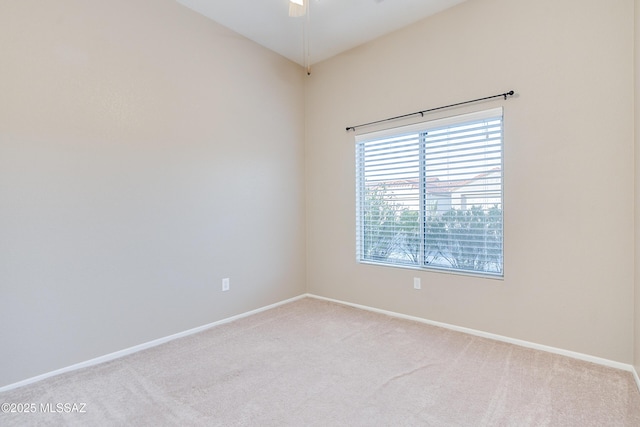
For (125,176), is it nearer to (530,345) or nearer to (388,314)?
(388,314)

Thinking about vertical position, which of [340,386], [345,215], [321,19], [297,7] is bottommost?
[340,386]

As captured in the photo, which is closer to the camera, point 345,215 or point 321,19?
point 321,19

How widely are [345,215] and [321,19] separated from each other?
6.68 ft

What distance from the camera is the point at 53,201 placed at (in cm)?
218

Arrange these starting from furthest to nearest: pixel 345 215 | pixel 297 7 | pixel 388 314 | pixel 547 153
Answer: pixel 345 215 → pixel 388 314 → pixel 547 153 → pixel 297 7

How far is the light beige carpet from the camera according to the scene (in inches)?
67.4

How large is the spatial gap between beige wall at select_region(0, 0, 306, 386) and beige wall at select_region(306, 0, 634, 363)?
1.65 meters

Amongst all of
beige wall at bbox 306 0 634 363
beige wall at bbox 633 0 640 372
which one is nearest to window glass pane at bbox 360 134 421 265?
beige wall at bbox 306 0 634 363

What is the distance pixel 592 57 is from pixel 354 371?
9.20 feet

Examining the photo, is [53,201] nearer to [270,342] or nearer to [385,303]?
[270,342]

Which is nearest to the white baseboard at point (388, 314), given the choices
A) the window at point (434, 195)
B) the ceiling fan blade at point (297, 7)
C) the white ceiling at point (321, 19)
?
the window at point (434, 195)

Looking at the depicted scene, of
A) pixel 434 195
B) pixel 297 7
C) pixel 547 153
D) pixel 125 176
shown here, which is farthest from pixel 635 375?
pixel 125 176

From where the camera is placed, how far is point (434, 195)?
310 centimetres

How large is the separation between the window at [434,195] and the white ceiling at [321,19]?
40.5 inches
